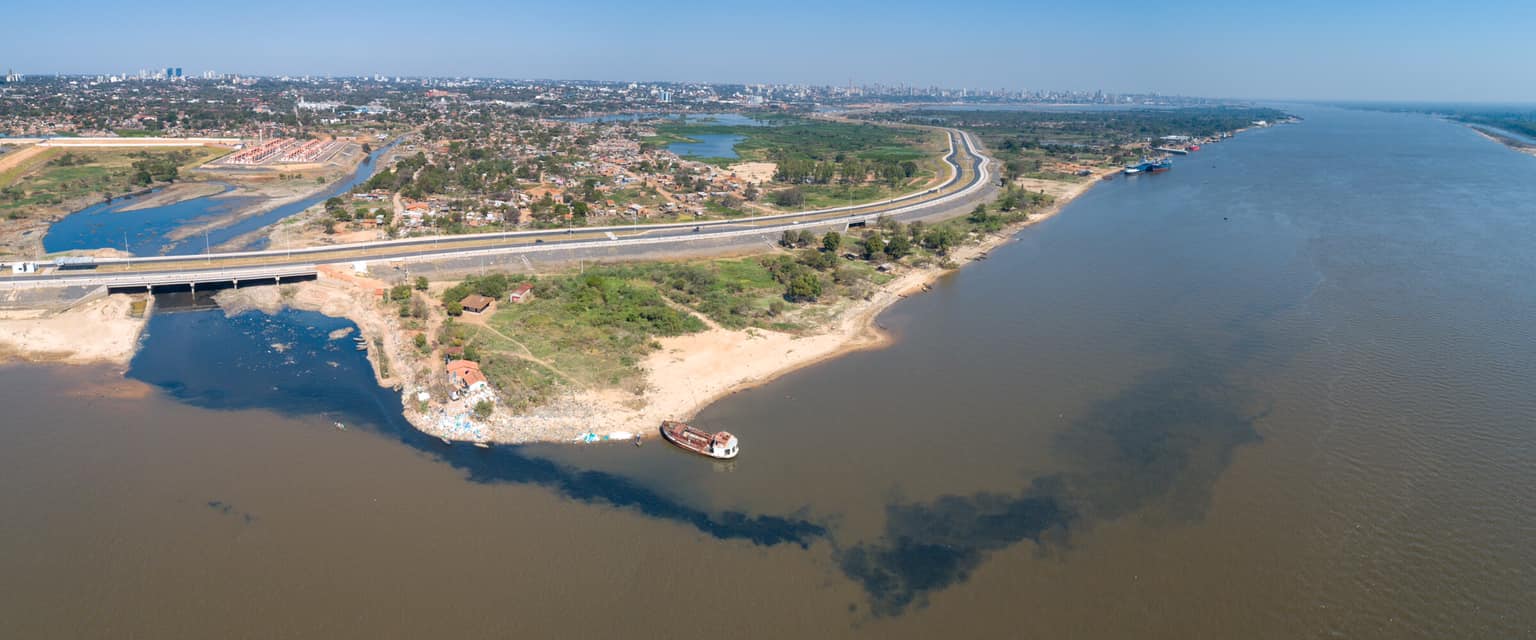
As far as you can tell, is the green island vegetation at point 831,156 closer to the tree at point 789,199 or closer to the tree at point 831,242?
the tree at point 789,199

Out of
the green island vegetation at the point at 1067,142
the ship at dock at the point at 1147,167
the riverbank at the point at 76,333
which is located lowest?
the riverbank at the point at 76,333

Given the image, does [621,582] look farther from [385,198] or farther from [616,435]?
[385,198]

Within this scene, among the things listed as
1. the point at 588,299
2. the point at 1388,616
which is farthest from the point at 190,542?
the point at 1388,616

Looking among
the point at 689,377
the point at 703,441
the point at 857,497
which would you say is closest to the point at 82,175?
the point at 689,377

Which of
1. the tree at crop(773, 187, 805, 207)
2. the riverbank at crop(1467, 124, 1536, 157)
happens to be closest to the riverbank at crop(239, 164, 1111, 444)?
the tree at crop(773, 187, 805, 207)

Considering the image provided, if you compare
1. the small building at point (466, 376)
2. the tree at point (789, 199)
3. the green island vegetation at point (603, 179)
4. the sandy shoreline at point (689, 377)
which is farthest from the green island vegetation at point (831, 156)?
the small building at point (466, 376)

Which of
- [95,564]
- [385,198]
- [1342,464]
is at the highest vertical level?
[385,198]

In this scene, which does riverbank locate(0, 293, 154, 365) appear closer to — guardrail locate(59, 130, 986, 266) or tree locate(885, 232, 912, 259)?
guardrail locate(59, 130, 986, 266)
